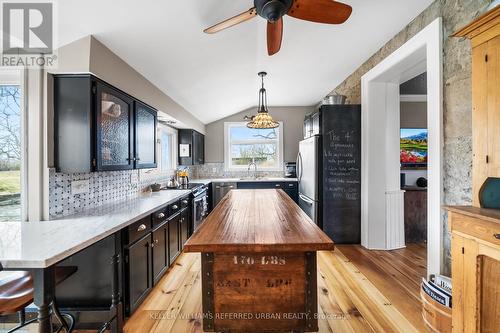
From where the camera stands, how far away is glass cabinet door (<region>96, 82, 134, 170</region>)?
189cm

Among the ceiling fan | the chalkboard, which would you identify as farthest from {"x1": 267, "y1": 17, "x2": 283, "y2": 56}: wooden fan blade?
the chalkboard

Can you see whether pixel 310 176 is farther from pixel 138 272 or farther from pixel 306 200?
pixel 138 272

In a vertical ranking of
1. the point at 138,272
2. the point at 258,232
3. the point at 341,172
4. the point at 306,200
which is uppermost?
the point at 341,172

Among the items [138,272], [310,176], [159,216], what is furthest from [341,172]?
[138,272]

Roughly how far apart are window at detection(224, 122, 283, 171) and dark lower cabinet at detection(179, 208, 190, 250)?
2.65 m

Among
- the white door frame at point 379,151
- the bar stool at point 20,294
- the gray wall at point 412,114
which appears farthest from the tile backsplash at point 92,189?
the gray wall at point 412,114

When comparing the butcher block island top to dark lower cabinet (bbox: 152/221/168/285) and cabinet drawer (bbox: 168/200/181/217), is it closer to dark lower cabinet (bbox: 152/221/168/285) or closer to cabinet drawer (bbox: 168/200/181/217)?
dark lower cabinet (bbox: 152/221/168/285)

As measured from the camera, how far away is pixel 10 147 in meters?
1.78

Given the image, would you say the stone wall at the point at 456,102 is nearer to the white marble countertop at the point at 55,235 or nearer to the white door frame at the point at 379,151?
the white door frame at the point at 379,151

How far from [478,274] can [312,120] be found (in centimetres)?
306

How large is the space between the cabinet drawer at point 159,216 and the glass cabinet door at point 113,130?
1.79ft

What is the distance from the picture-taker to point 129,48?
6.91ft

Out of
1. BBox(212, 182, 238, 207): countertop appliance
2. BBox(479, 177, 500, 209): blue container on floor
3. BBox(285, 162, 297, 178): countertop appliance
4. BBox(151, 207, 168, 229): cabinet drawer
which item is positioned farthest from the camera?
BBox(285, 162, 297, 178): countertop appliance

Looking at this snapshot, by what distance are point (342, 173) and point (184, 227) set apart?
2.45 m
